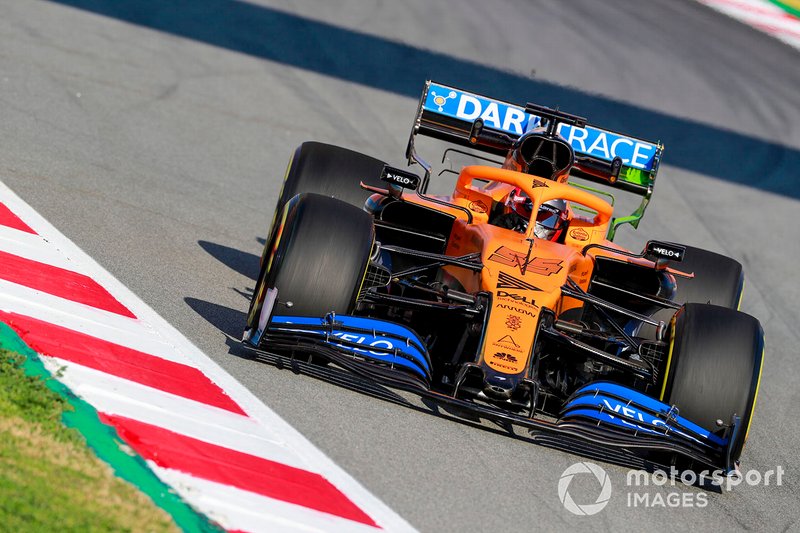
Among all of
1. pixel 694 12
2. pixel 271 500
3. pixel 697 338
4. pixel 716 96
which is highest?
pixel 694 12

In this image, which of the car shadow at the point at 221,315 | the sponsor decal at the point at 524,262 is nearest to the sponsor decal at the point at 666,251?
the sponsor decal at the point at 524,262

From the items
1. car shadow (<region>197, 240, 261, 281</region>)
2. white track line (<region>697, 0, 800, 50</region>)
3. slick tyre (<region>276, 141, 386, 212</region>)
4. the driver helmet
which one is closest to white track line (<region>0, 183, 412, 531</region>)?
car shadow (<region>197, 240, 261, 281</region>)

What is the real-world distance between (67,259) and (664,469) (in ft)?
14.2

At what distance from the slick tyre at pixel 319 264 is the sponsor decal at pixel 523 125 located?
2695 mm

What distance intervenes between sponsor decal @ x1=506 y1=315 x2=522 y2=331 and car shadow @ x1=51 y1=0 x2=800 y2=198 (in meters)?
10.4

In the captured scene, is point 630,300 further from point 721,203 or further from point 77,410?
point 721,203

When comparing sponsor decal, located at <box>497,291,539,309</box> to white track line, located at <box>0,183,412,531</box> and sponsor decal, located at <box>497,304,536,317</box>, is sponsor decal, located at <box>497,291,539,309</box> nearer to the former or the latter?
sponsor decal, located at <box>497,304,536,317</box>

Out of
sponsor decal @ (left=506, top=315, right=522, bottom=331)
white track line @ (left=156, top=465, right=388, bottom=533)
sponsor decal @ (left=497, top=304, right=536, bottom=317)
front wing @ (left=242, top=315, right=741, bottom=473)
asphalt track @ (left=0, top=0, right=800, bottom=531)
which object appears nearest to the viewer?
white track line @ (left=156, top=465, right=388, bottom=533)

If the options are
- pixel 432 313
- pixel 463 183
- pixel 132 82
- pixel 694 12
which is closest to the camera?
pixel 432 313

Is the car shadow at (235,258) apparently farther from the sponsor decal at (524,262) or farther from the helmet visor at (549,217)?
the sponsor decal at (524,262)

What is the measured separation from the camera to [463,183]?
9.42 m

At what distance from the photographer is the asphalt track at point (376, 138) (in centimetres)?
667

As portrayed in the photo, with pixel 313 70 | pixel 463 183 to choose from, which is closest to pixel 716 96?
pixel 313 70

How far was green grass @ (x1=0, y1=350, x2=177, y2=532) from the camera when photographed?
189 inches
